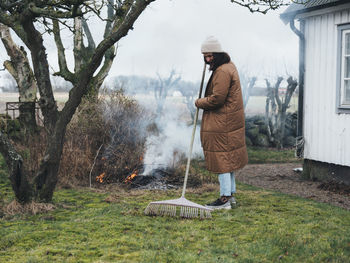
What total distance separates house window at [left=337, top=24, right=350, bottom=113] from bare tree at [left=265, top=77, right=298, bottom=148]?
661 cm

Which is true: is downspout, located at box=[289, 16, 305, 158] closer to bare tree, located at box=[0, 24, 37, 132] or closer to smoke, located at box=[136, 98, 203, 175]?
smoke, located at box=[136, 98, 203, 175]

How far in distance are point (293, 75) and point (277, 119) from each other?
89.8 inches

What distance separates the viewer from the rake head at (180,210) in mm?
5105

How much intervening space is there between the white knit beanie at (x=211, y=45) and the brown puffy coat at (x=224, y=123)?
0.23 meters

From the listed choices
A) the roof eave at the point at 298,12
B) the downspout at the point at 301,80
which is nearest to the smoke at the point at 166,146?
the downspout at the point at 301,80

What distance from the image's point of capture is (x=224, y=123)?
543 centimetres

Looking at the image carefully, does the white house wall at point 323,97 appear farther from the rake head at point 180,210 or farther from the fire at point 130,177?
the rake head at point 180,210

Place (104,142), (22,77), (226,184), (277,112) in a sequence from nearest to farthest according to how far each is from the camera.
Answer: (226,184) → (104,142) → (22,77) → (277,112)

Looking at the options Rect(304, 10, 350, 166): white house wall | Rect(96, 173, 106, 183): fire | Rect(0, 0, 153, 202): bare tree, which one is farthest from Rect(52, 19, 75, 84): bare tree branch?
Rect(304, 10, 350, 166): white house wall

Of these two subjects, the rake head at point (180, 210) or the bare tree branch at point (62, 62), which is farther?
the bare tree branch at point (62, 62)

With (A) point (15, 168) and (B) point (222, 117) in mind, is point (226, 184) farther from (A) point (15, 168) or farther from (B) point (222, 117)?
(A) point (15, 168)

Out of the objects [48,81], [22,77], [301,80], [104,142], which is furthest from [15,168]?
[22,77]

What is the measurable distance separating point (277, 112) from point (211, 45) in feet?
35.4

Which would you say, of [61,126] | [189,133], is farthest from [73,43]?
[61,126]
